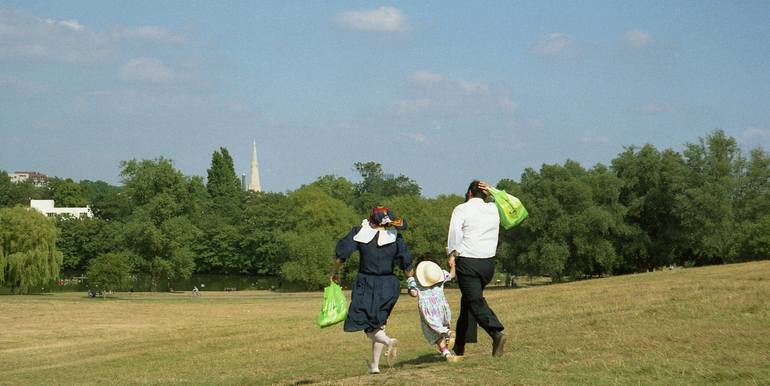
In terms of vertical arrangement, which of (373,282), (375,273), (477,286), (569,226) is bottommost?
(477,286)

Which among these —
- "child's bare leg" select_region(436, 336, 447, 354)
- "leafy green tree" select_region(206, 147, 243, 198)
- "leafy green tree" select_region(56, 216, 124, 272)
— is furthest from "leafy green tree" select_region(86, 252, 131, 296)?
"child's bare leg" select_region(436, 336, 447, 354)

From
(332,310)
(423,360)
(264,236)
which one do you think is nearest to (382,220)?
(332,310)

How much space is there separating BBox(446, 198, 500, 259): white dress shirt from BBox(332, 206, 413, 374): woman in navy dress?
0.84 m

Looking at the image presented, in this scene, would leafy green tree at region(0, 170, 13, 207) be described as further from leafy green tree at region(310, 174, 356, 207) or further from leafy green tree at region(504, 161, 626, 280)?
leafy green tree at region(504, 161, 626, 280)

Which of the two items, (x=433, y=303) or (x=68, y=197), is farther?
(x=68, y=197)

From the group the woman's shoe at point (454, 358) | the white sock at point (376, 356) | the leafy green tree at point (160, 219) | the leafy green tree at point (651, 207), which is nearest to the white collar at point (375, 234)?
the white sock at point (376, 356)

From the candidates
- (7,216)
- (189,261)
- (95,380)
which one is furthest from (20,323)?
(189,261)

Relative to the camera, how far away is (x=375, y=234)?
42.0 ft

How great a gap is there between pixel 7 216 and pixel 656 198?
201 feet

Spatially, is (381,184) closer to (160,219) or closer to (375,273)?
(160,219)

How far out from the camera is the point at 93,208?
538ft

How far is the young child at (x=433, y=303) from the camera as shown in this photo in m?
13.4

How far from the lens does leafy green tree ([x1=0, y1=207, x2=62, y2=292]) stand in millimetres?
75500

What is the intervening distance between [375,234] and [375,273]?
60cm
